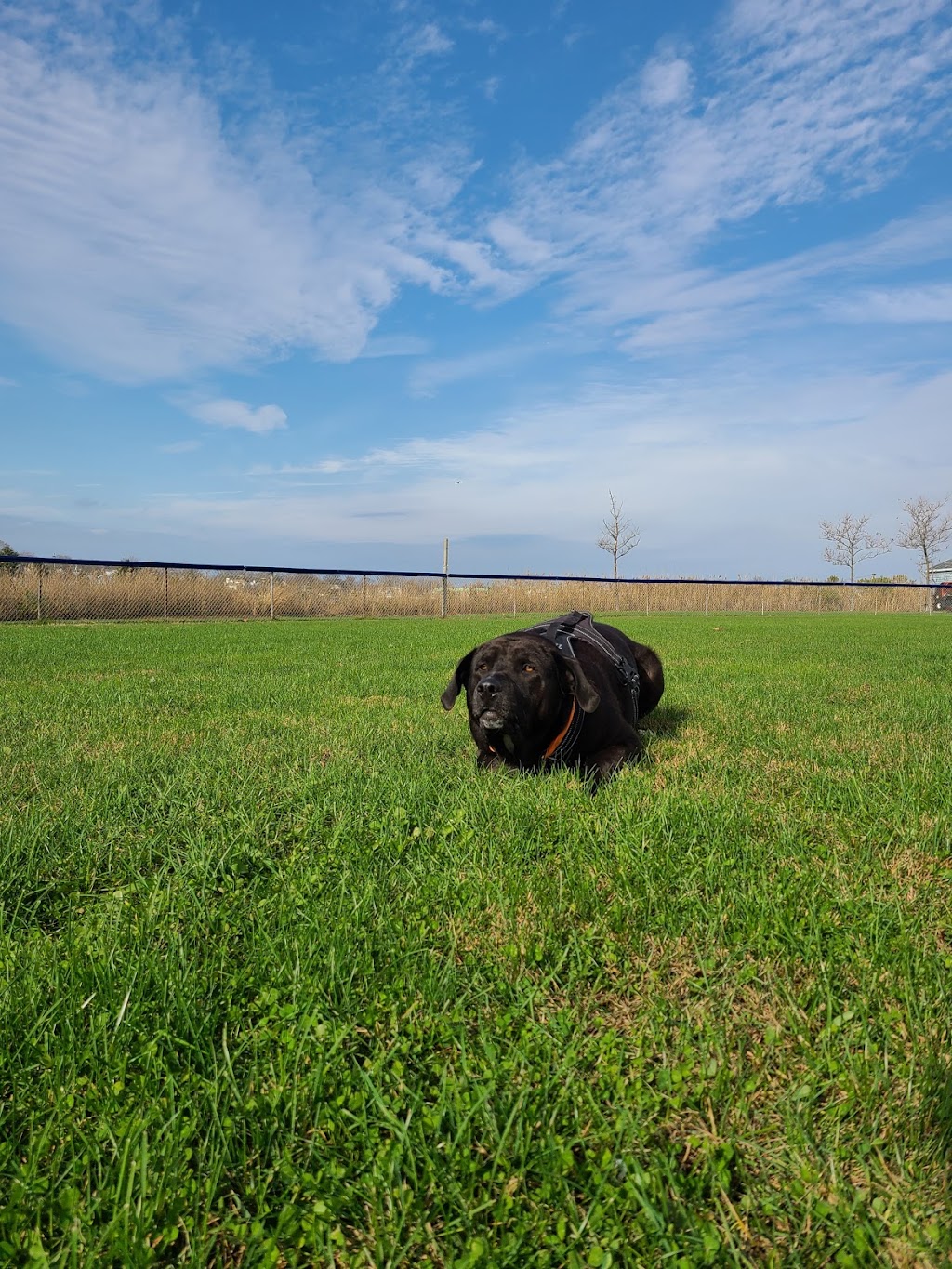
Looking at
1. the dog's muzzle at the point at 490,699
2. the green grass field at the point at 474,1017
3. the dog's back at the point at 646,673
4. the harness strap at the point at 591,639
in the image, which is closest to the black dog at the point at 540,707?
the dog's muzzle at the point at 490,699

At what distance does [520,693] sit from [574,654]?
2.13 ft

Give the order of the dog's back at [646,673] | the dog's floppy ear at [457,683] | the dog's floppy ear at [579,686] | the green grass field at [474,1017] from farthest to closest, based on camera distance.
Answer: the dog's back at [646,673] < the dog's floppy ear at [457,683] < the dog's floppy ear at [579,686] < the green grass field at [474,1017]

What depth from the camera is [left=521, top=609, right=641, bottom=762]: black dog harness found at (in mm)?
4387

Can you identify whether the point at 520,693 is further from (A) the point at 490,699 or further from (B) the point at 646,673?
(B) the point at 646,673

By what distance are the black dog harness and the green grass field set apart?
0.42 m

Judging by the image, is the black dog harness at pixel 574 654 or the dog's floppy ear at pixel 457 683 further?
the dog's floppy ear at pixel 457 683

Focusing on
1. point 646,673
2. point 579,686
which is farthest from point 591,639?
point 579,686

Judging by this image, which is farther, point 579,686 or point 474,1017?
point 579,686

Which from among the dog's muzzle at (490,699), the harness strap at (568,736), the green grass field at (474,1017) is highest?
the dog's muzzle at (490,699)

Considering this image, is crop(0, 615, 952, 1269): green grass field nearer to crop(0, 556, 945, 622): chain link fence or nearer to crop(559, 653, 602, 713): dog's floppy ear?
crop(559, 653, 602, 713): dog's floppy ear

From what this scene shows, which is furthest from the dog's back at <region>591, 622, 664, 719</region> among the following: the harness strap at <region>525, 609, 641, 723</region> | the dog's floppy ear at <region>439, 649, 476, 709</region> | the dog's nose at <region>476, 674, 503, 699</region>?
the dog's nose at <region>476, 674, 503, 699</region>

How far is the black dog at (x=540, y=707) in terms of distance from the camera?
420 cm

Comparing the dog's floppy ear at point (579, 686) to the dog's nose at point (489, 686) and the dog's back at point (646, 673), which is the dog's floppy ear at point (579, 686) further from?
the dog's back at point (646, 673)

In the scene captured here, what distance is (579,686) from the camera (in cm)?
437
